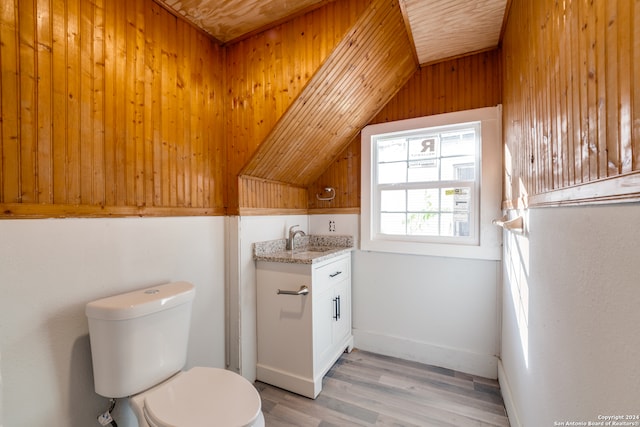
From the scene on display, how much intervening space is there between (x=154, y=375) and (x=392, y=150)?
2297 mm

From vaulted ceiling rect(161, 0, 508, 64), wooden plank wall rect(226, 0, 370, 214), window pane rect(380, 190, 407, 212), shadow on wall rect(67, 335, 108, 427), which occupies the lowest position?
shadow on wall rect(67, 335, 108, 427)

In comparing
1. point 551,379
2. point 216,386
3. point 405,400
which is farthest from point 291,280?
point 551,379

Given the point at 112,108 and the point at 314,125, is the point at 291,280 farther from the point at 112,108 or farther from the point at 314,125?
the point at 112,108

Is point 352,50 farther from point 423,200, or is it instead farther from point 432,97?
point 423,200

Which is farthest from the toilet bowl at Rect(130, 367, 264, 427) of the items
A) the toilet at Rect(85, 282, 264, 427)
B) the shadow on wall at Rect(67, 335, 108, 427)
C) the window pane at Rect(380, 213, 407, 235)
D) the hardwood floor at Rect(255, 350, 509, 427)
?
the window pane at Rect(380, 213, 407, 235)

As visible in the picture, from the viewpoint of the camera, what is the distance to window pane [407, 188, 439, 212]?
2.23 m

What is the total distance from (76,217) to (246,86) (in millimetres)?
1270

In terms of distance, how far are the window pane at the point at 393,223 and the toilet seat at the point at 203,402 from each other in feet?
5.47

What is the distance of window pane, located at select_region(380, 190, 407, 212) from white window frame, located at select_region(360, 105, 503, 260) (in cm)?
25

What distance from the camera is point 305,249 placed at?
245 cm

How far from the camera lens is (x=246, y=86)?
1823 mm

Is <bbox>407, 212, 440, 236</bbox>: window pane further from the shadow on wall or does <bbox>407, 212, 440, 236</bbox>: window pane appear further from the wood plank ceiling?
the shadow on wall

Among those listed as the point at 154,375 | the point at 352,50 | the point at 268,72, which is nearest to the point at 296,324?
the point at 154,375

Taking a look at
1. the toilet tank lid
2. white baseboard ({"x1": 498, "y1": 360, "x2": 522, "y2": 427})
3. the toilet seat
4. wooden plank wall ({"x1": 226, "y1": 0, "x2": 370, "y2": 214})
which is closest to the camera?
the toilet seat
